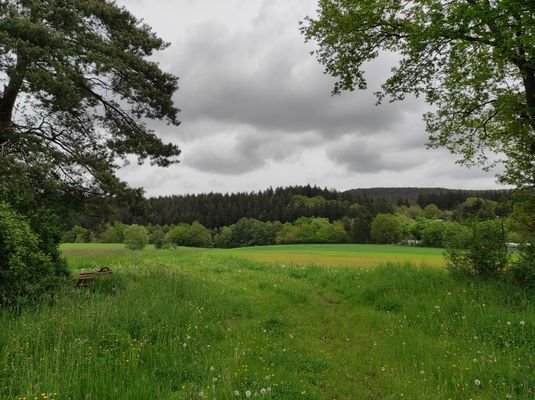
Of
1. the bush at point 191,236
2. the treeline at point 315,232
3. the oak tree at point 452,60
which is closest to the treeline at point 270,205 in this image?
the treeline at point 315,232

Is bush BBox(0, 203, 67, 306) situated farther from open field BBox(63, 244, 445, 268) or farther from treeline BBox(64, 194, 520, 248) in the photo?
treeline BBox(64, 194, 520, 248)

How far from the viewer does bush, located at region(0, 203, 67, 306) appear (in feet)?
20.6

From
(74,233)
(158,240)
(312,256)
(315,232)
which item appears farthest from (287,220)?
(74,233)

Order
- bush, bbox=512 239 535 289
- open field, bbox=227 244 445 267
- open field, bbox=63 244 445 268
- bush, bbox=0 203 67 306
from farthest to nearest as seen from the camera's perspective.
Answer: open field, bbox=227 244 445 267
open field, bbox=63 244 445 268
bush, bbox=512 239 535 289
bush, bbox=0 203 67 306

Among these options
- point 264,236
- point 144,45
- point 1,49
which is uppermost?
point 144,45

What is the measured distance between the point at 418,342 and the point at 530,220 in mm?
6259

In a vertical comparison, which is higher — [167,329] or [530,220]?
[530,220]

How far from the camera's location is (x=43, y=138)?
954cm

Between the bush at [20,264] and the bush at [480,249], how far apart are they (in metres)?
10.2

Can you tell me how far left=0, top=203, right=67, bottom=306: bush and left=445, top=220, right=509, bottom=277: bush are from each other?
10157 mm

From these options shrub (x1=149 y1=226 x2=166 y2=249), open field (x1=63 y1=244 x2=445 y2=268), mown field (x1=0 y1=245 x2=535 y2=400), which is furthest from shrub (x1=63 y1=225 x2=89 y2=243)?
shrub (x1=149 y1=226 x2=166 y2=249)

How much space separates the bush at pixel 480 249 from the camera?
9.23 meters

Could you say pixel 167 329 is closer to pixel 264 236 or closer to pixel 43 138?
pixel 43 138

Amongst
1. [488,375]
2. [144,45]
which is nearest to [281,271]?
[144,45]
